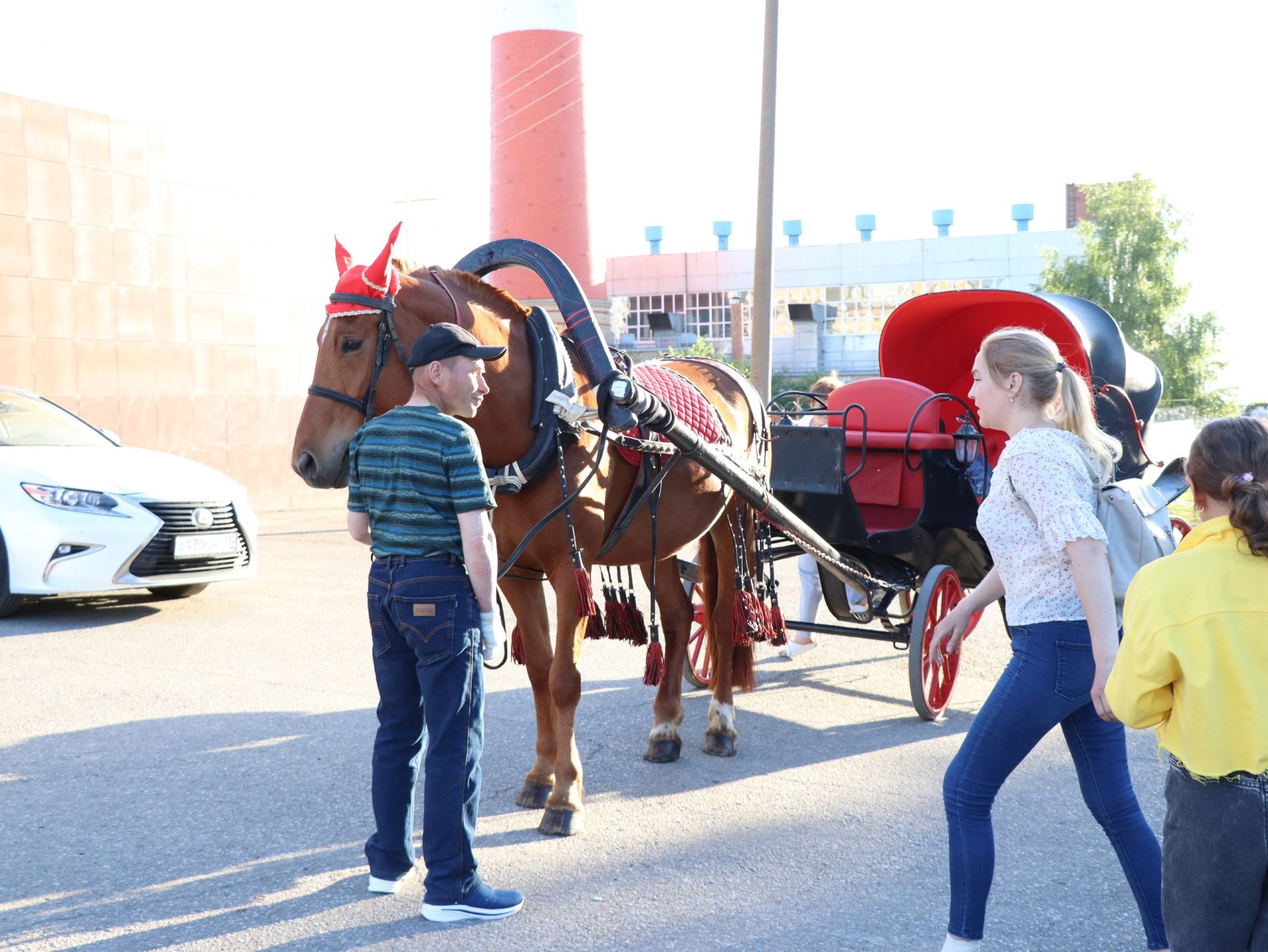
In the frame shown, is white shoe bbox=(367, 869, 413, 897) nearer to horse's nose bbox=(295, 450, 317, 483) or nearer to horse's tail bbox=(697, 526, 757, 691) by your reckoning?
horse's nose bbox=(295, 450, 317, 483)

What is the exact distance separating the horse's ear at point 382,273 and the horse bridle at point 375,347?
0.12ft

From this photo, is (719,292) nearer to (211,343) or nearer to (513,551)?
(211,343)

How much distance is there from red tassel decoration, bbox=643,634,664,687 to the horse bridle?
1.68m

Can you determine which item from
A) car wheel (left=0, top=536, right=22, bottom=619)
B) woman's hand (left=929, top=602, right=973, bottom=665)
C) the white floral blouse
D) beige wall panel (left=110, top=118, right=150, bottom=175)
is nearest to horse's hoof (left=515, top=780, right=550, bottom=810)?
woman's hand (left=929, top=602, right=973, bottom=665)

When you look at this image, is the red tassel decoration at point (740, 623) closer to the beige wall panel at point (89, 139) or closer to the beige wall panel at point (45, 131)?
the beige wall panel at point (45, 131)

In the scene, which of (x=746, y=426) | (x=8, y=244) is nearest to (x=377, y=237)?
(x=8, y=244)

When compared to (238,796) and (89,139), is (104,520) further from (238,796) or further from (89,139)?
(89,139)

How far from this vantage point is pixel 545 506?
444 centimetres

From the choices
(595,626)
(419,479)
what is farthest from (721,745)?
(419,479)

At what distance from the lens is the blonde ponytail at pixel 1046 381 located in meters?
3.15

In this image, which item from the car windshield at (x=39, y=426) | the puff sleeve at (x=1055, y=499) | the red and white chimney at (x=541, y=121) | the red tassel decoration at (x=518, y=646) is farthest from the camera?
the red and white chimney at (x=541, y=121)

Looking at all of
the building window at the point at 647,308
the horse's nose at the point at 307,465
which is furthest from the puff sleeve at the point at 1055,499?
the building window at the point at 647,308

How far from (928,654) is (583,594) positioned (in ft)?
7.28

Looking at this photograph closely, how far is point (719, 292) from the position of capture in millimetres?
61500
